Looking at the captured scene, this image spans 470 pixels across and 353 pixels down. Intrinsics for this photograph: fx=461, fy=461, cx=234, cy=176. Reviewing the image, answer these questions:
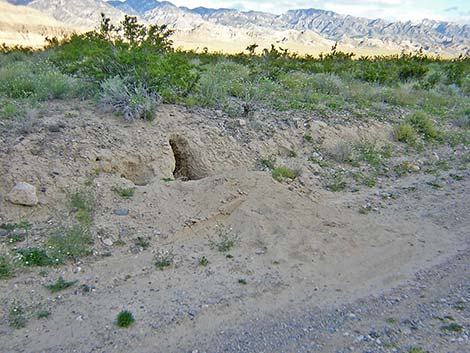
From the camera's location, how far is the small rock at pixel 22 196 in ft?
20.7

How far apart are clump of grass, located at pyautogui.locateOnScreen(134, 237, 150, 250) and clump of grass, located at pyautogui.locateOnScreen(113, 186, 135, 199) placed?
3.15 ft

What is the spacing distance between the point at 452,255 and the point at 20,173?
6237 mm

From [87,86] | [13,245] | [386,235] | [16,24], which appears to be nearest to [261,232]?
[386,235]

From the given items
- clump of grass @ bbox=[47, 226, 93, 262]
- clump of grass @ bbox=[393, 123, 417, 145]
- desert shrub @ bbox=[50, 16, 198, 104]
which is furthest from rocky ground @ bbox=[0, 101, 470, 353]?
clump of grass @ bbox=[393, 123, 417, 145]

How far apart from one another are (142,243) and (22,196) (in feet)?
5.92

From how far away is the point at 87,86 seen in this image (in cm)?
973

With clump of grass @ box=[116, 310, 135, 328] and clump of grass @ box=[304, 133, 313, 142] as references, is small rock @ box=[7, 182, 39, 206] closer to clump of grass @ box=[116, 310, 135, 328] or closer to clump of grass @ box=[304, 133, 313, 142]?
clump of grass @ box=[116, 310, 135, 328]

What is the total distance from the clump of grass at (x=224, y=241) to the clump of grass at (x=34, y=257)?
2.04m

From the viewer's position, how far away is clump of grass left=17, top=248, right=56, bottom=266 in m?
5.48

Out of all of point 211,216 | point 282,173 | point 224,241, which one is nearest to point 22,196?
point 211,216

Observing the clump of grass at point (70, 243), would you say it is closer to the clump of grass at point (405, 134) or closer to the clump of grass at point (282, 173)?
the clump of grass at point (282, 173)

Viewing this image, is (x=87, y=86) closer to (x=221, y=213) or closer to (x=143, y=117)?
(x=143, y=117)

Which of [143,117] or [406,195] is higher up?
[143,117]

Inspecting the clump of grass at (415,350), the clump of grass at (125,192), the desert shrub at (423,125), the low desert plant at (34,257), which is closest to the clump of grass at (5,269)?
the low desert plant at (34,257)
